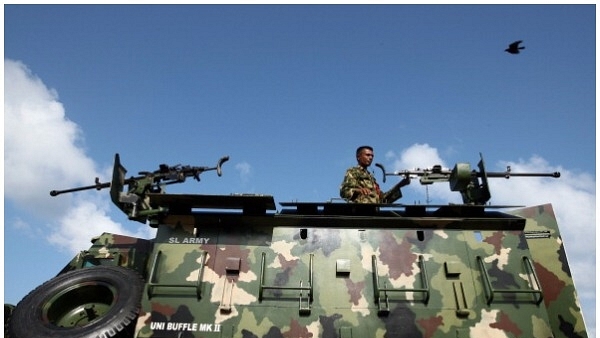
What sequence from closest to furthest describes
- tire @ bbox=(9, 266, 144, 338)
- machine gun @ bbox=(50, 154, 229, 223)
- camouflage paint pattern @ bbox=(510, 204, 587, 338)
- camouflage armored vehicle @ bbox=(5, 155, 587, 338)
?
tire @ bbox=(9, 266, 144, 338) < camouflage armored vehicle @ bbox=(5, 155, 587, 338) < camouflage paint pattern @ bbox=(510, 204, 587, 338) < machine gun @ bbox=(50, 154, 229, 223)

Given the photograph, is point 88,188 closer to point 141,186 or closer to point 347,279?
point 141,186

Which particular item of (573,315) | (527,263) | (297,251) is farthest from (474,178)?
(297,251)

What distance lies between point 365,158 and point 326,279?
11.6ft

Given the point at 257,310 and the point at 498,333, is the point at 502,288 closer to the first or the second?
the point at 498,333

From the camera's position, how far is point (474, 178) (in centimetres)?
845

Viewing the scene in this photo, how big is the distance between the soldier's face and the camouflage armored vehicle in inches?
84.5

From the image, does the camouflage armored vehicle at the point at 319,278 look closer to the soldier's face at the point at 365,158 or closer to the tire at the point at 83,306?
the tire at the point at 83,306

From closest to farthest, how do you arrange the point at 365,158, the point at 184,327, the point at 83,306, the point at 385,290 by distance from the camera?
1. the point at 184,327
2. the point at 385,290
3. the point at 83,306
4. the point at 365,158

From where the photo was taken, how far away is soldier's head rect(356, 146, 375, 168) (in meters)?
9.19

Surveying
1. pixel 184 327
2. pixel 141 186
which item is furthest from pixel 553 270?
pixel 141 186

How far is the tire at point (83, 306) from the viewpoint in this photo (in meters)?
5.61

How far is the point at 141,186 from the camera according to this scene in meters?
9.89

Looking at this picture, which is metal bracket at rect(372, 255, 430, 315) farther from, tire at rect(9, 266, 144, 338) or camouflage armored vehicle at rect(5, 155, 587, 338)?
tire at rect(9, 266, 144, 338)

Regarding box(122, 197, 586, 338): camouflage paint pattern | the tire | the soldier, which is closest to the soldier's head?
the soldier
